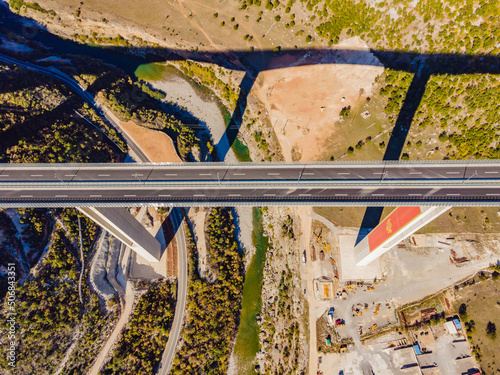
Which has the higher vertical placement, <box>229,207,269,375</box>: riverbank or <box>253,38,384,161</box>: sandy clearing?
<box>253,38,384,161</box>: sandy clearing

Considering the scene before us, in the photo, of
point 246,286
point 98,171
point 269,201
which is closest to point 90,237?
point 98,171

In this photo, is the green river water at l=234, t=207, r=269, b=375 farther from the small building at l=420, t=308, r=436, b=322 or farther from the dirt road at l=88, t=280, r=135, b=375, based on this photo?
the small building at l=420, t=308, r=436, b=322

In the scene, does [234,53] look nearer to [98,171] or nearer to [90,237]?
[98,171]

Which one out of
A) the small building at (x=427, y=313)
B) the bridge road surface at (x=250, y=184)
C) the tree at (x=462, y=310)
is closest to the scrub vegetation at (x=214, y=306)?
the bridge road surface at (x=250, y=184)

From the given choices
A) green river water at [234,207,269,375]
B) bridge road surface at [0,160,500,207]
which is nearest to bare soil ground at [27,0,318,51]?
bridge road surface at [0,160,500,207]

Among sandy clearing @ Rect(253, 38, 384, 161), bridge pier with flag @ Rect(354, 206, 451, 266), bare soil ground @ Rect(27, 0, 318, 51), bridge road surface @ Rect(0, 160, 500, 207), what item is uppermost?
bare soil ground @ Rect(27, 0, 318, 51)
